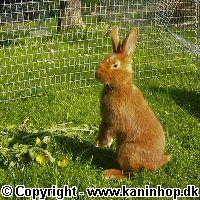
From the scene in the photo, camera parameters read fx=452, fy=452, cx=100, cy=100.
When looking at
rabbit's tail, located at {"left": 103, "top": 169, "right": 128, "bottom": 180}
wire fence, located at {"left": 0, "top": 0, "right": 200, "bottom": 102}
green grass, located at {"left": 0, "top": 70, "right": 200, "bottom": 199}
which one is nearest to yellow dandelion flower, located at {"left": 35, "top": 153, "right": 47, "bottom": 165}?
green grass, located at {"left": 0, "top": 70, "right": 200, "bottom": 199}

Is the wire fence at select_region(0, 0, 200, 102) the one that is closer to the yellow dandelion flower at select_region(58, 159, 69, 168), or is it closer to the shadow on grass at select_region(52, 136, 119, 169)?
the shadow on grass at select_region(52, 136, 119, 169)

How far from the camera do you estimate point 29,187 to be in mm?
3217

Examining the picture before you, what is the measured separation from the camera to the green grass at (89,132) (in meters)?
3.35

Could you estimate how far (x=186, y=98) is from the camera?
5.21 metres

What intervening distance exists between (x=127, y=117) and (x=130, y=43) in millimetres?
537

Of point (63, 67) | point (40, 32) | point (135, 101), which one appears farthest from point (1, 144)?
point (40, 32)

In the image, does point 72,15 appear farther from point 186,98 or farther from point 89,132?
point 89,132

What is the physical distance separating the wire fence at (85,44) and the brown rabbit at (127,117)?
2.18 metres

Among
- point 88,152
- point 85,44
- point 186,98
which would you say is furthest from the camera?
point 85,44

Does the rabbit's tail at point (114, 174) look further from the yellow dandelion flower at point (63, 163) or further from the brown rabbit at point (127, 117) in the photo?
the yellow dandelion flower at point (63, 163)

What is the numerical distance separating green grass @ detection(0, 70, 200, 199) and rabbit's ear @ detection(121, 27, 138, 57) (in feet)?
2.99

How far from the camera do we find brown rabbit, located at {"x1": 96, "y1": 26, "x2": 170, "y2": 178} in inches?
128

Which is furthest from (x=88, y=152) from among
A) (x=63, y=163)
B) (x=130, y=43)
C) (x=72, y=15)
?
(x=72, y=15)

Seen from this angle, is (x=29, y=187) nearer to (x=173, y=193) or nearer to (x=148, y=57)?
(x=173, y=193)
